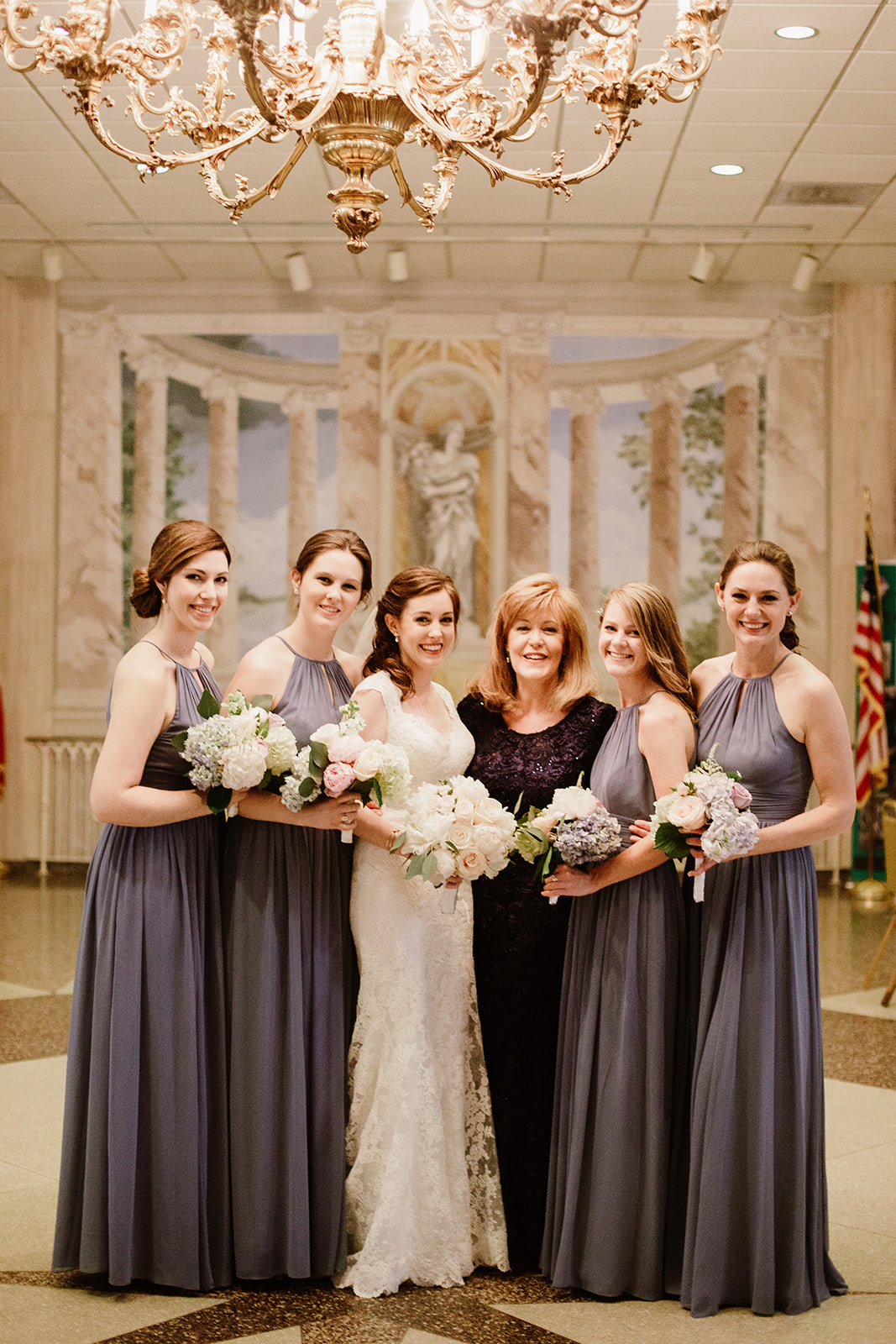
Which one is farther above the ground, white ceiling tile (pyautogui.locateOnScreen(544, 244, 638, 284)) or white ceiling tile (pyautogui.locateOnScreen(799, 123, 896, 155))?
white ceiling tile (pyautogui.locateOnScreen(544, 244, 638, 284))

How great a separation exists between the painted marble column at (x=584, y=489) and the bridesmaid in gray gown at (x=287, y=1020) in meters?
8.02

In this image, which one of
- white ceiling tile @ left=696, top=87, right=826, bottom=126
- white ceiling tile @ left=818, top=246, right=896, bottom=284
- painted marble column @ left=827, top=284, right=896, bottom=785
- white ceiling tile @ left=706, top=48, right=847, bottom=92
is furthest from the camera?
painted marble column @ left=827, top=284, right=896, bottom=785

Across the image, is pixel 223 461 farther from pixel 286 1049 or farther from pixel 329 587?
pixel 286 1049

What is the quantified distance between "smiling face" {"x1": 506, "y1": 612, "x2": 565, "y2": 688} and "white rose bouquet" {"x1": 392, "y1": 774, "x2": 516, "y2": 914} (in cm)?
53

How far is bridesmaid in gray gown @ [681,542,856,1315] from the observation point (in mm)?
3336

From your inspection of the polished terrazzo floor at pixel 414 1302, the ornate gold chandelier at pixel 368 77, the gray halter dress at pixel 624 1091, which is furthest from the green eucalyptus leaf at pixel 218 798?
the ornate gold chandelier at pixel 368 77

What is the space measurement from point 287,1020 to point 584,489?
8.55 metres

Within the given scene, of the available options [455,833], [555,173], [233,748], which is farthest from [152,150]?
[455,833]

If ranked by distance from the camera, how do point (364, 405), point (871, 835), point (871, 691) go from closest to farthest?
point (871, 835)
point (871, 691)
point (364, 405)

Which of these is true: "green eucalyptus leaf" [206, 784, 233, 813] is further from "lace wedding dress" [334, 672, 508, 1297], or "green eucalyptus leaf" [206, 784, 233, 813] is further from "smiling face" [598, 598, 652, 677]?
"smiling face" [598, 598, 652, 677]

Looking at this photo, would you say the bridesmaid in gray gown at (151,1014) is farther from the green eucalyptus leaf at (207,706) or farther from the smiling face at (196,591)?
the green eucalyptus leaf at (207,706)

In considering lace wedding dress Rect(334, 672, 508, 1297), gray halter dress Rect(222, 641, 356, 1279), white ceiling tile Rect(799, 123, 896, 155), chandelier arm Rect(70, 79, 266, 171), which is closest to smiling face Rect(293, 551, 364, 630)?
lace wedding dress Rect(334, 672, 508, 1297)

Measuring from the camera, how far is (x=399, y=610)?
3807mm

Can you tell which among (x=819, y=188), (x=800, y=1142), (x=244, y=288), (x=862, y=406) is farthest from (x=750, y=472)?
(x=800, y=1142)
